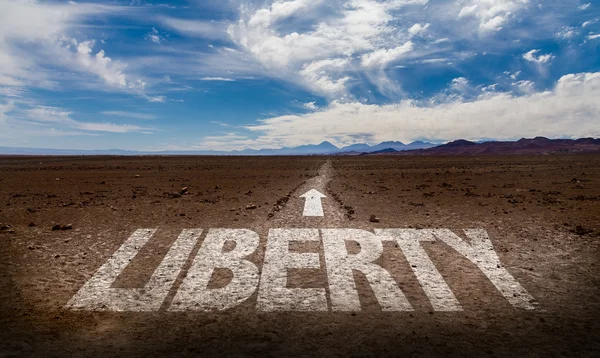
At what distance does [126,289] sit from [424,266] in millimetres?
6064

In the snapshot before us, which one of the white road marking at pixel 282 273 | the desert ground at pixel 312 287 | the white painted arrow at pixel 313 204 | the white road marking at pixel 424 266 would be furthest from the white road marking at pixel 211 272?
the white road marking at pixel 424 266

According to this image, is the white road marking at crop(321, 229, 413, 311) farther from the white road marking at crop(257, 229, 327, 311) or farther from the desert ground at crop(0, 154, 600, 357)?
the white road marking at crop(257, 229, 327, 311)

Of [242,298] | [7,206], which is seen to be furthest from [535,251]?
[7,206]

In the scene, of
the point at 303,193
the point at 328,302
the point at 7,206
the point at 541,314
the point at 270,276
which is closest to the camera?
the point at 541,314

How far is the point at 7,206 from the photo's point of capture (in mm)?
15617

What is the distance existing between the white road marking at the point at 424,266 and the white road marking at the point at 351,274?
507mm

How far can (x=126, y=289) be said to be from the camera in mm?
7387

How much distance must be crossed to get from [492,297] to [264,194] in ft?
42.0

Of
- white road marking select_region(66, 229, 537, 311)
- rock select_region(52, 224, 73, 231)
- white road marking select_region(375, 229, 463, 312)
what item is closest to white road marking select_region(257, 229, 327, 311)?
white road marking select_region(66, 229, 537, 311)

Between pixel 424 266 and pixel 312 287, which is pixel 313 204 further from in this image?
pixel 312 287

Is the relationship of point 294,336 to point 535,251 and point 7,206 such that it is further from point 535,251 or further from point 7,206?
point 7,206

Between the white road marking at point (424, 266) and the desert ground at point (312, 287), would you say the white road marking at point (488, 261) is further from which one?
the white road marking at point (424, 266)

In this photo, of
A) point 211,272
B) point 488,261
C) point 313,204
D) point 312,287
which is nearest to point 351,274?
point 312,287

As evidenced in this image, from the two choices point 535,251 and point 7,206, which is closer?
point 535,251
